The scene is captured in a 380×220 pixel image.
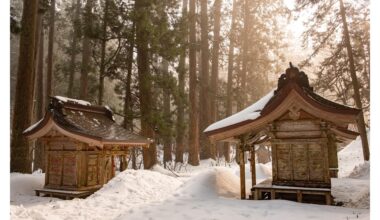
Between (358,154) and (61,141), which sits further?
(358,154)

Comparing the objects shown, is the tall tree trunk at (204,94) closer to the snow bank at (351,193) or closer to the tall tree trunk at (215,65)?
the tall tree trunk at (215,65)

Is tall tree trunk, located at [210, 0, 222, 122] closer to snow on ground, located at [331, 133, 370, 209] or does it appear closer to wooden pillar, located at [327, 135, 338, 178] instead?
snow on ground, located at [331, 133, 370, 209]

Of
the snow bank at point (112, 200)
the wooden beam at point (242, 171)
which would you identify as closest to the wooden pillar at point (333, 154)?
the wooden beam at point (242, 171)

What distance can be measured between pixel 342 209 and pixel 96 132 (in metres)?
7.07

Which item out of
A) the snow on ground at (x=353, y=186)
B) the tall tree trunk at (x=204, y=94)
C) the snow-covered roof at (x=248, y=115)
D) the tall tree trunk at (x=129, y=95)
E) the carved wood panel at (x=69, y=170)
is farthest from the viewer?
the tall tree trunk at (x=204, y=94)

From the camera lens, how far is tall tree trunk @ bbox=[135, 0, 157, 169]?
14.2 meters

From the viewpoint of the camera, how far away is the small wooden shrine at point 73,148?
33.1 ft

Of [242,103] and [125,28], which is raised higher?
[125,28]

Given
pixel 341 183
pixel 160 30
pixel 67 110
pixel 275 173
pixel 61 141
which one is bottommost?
pixel 341 183

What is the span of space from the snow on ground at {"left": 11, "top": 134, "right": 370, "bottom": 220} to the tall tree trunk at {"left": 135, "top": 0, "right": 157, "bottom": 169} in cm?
310

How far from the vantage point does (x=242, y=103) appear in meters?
22.0

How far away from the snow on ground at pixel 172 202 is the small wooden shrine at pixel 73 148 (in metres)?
0.67

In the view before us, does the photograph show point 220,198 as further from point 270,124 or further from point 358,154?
point 358,154

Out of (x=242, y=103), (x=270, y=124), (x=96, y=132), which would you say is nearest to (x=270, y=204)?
(x=270, y=124)
